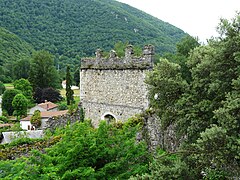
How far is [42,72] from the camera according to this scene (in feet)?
227

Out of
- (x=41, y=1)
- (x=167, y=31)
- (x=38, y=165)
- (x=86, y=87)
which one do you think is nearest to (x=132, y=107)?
(x=86, y=87)

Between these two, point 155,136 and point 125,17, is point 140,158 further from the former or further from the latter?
point 125,17

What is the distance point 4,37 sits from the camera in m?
A: 106

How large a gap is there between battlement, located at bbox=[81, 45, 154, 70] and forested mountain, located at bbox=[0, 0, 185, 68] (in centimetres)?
7667

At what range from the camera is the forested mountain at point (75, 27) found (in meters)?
109

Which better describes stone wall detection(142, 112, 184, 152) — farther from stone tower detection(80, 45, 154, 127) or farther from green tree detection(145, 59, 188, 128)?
green tree detection(145, 59, 188, 128)

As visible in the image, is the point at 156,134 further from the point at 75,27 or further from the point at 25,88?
the point at 75,27

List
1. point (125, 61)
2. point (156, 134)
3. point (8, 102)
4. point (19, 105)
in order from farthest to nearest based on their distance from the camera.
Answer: point (8, 102) → point (19, 105) → point (125, 61) → point (156, 134)

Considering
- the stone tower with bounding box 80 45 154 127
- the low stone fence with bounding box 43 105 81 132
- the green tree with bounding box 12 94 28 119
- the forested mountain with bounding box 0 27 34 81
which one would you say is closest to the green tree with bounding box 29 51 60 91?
the green tree with bounding box 12 94 28 119

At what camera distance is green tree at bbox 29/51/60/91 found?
68125mm

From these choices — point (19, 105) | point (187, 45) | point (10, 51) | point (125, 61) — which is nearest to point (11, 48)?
point (10, 51)

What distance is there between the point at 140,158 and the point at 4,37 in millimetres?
106102

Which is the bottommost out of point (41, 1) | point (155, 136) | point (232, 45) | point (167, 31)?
point (155, 136)

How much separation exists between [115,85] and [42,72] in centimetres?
5373
